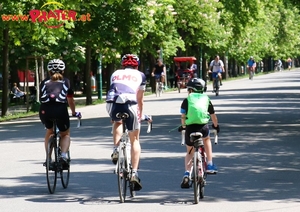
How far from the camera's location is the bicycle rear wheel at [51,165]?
12977mm

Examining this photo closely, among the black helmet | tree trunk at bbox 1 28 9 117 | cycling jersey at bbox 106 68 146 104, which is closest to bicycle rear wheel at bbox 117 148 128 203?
cycling jersey at bbox 106 68 146 104

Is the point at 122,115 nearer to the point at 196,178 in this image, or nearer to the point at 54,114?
the point at 196,178

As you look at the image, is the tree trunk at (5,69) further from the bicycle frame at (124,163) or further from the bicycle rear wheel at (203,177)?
the bicycle rear wheel at (203,177)

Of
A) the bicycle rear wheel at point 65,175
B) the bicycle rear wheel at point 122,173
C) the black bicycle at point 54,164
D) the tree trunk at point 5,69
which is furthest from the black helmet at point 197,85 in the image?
the tree trunk at point 5,69

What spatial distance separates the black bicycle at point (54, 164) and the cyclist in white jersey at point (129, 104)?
108 centimetres

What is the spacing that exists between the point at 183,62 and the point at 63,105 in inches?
2139

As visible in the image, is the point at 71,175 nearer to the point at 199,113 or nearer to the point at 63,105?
the point at 63,105

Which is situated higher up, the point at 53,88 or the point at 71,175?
the point at 53,88

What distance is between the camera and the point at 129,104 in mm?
12234

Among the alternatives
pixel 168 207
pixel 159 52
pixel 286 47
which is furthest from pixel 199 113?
pixel 286 47

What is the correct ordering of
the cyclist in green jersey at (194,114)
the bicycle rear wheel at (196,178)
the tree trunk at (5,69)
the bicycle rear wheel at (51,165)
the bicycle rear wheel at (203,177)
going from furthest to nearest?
the tree trunk at (5,69) < the bicycle rear wheel at (51,165) < the cyclist in green jersey at (194,114) < the bicycle rear wheel at (203,177) < the bicycle rear wheel at (196,178)

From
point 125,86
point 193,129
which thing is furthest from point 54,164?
point 193,129

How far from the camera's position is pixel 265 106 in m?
36.7

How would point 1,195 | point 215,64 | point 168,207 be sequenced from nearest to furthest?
1. point 168,207
2. point 1,195
3. point 215,64
